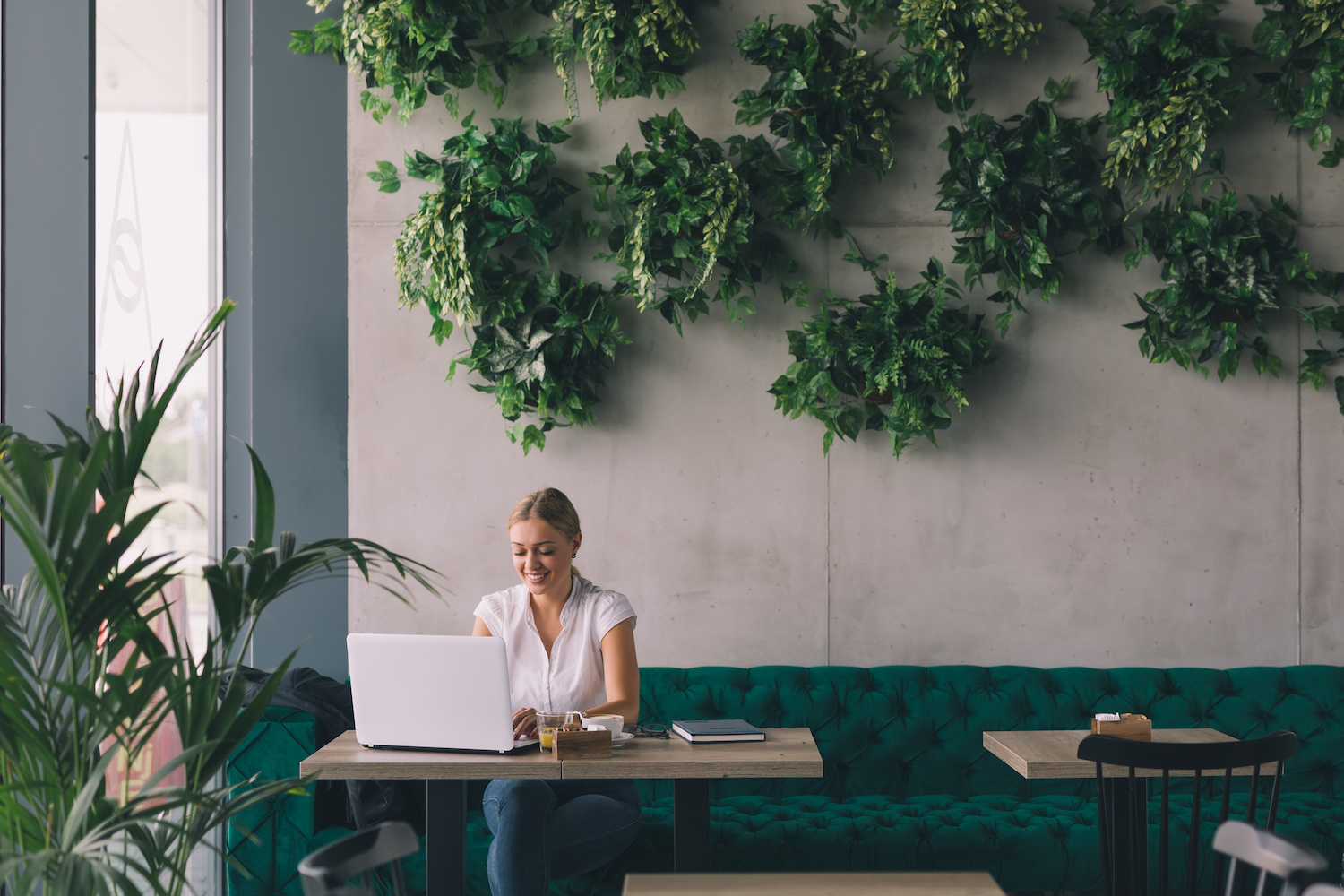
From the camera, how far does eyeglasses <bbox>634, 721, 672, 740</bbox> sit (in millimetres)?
2442

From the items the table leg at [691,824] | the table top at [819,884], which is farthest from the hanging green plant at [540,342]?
the table top at [819,884]

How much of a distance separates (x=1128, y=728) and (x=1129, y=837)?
1.12 feet

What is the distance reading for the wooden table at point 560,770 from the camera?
2.15 meters

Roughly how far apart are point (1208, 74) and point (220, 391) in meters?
3.56

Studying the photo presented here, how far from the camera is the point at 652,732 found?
2.48 meters

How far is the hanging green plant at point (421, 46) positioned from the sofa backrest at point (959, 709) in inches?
81.8

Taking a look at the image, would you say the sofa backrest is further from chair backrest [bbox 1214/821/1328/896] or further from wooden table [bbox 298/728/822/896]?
chair backrest [bbox 1214/821/1328/896]

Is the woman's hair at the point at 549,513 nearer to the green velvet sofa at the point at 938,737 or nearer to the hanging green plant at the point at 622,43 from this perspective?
the green velvet sofa at the point at 938,737

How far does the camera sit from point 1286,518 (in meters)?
3.61

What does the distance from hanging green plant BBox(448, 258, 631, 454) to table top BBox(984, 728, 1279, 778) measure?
5.57 ft

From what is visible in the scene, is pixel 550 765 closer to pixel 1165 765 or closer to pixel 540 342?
pixel 1165 765

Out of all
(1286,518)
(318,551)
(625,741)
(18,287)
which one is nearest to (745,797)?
(625,741)

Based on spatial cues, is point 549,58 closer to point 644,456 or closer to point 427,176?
point 427,176

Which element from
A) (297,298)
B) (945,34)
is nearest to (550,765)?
(297,298)
